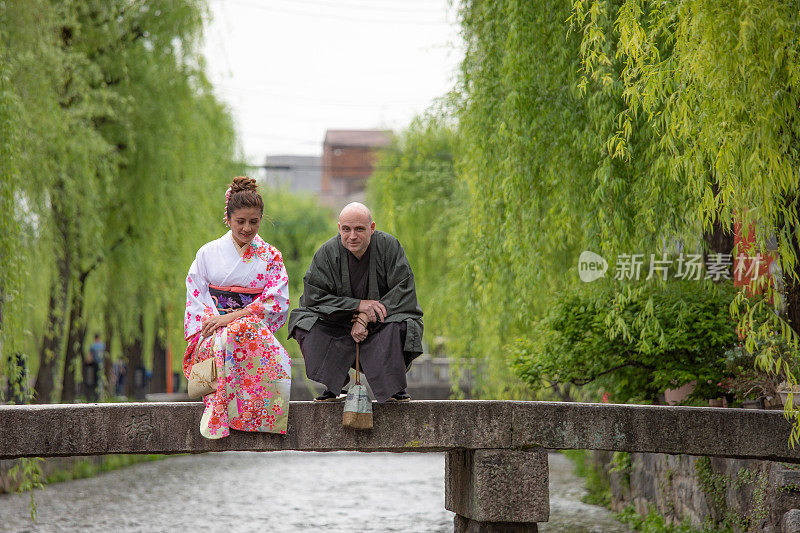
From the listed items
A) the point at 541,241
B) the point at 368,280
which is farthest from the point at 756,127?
the point at 541,241

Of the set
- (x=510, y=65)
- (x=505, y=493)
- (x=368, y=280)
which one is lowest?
(x=505, y=493)

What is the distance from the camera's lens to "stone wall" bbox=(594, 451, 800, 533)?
6.59 meters

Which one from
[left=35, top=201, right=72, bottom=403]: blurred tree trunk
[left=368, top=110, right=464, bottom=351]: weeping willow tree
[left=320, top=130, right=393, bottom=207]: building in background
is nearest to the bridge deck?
[left=35, top=201, right=72, bottom=403]: blurred tree trunk

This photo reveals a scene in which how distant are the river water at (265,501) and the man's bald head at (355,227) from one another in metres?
5.34

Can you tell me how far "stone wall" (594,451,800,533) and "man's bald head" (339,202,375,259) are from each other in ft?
11.0

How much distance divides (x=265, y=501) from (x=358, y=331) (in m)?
8.09

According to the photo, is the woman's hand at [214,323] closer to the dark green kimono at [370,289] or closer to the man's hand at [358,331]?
the dark green kimono at [370,289]

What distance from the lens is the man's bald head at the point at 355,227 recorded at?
17.8 feet

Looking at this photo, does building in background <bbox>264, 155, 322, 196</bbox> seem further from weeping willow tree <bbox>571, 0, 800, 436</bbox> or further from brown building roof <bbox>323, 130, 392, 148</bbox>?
weeping willow tree <bbox>571, 0, 800, 436</bbox>

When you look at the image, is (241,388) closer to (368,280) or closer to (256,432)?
(256,432)

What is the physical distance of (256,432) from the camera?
17.9 feet

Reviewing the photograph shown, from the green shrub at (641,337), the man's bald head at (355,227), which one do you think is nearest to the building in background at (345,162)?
the green shrub at (641,337)

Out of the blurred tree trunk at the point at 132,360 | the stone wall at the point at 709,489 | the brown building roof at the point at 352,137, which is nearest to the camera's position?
the stone wall at the point at 709,489

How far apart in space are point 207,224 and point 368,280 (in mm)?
10600
